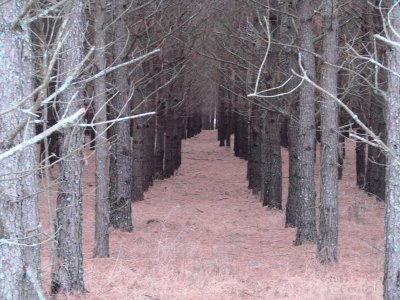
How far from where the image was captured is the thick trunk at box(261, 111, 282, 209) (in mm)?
17375

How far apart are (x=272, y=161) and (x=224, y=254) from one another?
6084 mm

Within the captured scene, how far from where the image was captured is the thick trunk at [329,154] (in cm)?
1015

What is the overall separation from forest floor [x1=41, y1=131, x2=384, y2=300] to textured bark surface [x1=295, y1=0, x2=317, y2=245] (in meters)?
0.75

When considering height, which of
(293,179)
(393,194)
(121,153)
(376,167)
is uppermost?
(393,194)

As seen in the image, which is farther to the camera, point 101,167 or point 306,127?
point 306,127

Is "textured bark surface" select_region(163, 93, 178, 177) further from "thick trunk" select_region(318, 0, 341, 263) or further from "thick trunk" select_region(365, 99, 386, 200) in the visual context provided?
"thick trunk" select_region(318, 0, 341, 263)

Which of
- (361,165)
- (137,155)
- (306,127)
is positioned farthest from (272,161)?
(361,165)

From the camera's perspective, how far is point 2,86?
3686 millimetres

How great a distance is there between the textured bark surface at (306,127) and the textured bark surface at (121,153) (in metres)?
3.82

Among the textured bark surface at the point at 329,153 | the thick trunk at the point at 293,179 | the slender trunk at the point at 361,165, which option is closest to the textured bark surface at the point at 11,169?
the textured bark surface at the point at 329,153

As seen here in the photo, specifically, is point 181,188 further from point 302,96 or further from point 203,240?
point 302,96

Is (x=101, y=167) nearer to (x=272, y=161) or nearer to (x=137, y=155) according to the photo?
(x=272, y=161)

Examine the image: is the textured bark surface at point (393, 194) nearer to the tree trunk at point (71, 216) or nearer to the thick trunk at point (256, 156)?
the tree trunk at point (71, 216)

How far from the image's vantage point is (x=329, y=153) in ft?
33.4
